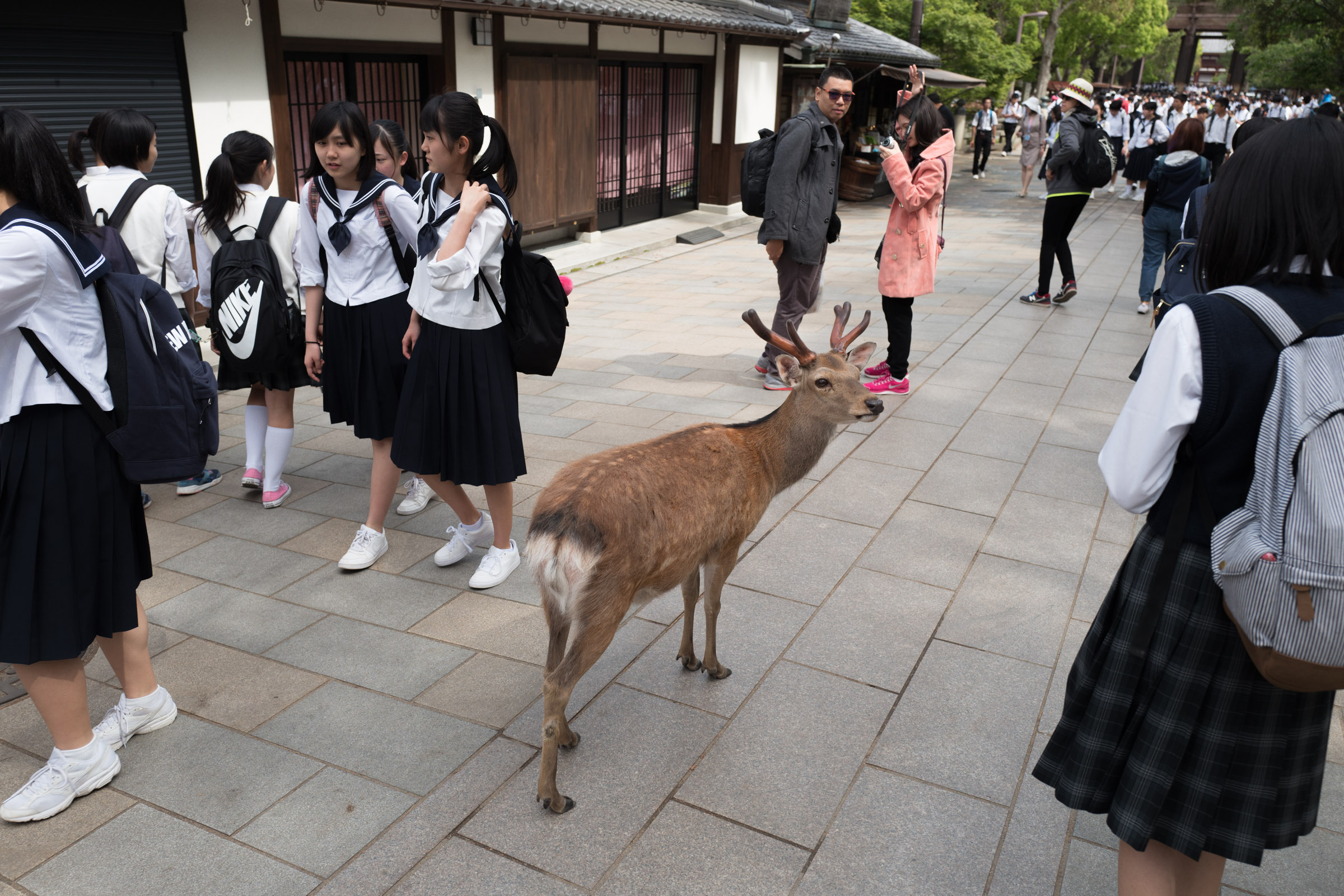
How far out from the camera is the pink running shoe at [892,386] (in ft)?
23.2

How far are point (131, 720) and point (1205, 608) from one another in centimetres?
322

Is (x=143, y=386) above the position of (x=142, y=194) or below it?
below

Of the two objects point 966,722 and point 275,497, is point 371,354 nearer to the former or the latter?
point 275,497

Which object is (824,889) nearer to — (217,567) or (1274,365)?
(1274,365)

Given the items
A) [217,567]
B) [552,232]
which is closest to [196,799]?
[217,567]

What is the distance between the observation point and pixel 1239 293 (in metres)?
1.83

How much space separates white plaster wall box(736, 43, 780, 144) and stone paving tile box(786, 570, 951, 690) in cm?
1320

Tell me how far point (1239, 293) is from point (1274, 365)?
162 millimetres

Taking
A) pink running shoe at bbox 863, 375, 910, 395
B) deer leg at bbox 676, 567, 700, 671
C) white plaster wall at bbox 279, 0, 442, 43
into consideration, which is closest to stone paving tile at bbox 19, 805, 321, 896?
deer leg at bbox 676, 567, 700, 671

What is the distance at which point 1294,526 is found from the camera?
168 cm

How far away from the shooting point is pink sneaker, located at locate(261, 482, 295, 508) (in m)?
5.06

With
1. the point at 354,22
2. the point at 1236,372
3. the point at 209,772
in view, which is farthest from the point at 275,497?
the point at 354,22

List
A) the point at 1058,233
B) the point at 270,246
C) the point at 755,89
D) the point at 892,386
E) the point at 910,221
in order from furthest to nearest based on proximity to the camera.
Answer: the point at 755,89 < the point at 1058,233 < the point at 892,386 < the point at 910,221 < the point at 270,246

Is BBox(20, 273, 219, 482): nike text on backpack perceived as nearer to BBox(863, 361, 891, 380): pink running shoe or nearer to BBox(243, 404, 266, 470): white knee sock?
A: BBox(243, 404, 266, 470): white knee sock
